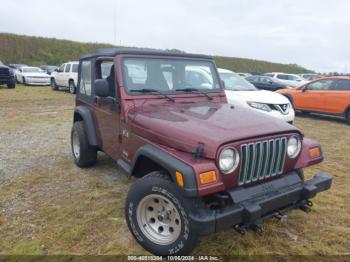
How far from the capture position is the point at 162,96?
153 inches

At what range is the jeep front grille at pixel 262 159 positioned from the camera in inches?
111

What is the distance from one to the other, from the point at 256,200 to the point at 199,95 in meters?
1.80

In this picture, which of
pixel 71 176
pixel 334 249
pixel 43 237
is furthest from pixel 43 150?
pixel 334 249

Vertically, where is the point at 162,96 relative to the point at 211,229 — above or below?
above

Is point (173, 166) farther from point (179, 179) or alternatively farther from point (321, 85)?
point (321, 85)

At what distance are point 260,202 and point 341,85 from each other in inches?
389

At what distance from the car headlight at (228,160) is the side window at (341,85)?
975 centimetres

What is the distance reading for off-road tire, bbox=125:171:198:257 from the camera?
2.68m

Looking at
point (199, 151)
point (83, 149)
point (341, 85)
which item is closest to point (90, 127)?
point (83, 149)

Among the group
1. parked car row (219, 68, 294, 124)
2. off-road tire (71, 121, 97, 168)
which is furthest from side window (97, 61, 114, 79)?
parked car row (219, 68, 294, 124)

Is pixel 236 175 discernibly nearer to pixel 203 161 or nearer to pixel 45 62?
pixel 203 161

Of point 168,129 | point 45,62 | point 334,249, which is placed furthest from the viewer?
point 45,62

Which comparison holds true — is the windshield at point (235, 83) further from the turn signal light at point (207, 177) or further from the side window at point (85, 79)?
the turn signal light at point (207, 177)

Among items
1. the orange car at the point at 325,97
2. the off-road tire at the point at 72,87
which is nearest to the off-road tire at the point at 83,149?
the orange car at the point at 325,97
